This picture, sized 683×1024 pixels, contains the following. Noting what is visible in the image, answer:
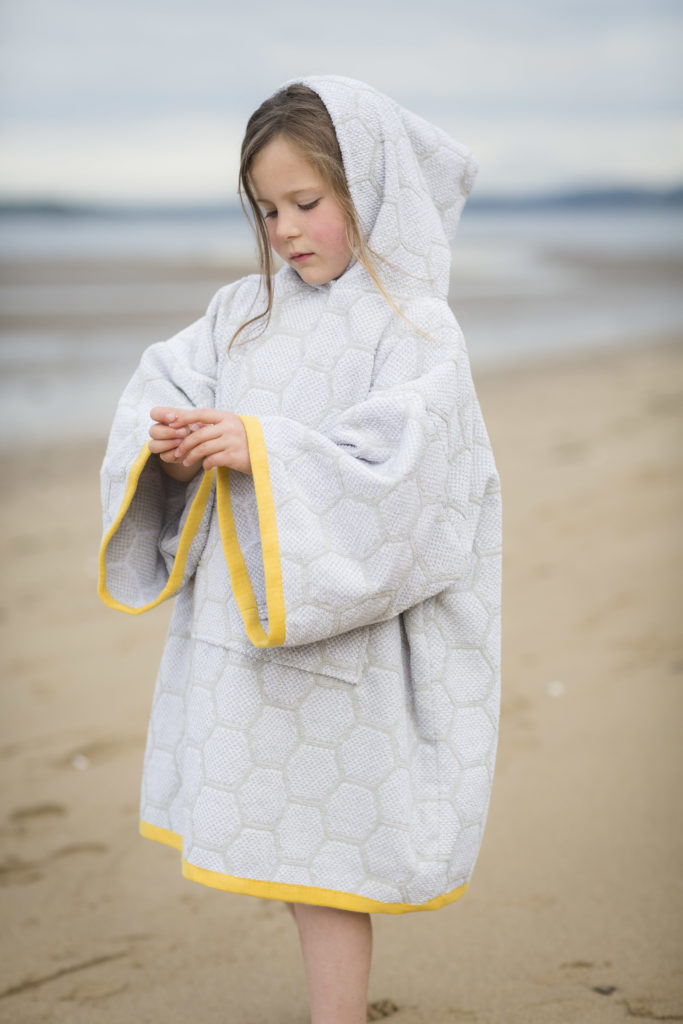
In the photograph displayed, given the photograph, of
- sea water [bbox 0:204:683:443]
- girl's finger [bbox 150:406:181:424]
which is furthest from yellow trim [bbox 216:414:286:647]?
sea water [bbox 0:204:683:443]

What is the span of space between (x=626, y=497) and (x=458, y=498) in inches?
162

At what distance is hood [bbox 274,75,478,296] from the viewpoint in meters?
1.89

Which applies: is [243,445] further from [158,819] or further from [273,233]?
[158,819]

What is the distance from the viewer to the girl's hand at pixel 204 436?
5.81ft

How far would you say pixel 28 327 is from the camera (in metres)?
11.7

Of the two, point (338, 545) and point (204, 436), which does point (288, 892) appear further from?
point (204, 436)

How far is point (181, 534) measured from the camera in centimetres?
195

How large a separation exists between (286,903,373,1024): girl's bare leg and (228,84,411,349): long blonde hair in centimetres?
100

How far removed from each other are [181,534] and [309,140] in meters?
0.67

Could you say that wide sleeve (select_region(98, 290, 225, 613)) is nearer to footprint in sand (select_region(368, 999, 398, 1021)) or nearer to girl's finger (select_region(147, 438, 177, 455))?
girl's finger (select_region(147, 438, 177, 455))

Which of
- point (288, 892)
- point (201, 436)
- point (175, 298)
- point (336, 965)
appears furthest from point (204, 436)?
point (175, 298)

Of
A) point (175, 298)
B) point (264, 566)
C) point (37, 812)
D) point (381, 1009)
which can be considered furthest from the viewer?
point (175, 298)

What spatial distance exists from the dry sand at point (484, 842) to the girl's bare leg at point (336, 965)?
1.56ft

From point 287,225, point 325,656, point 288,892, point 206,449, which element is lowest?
point 288,892
